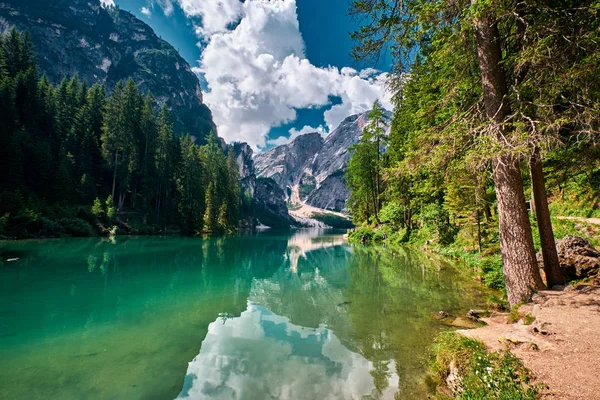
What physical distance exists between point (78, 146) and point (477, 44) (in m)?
66.4

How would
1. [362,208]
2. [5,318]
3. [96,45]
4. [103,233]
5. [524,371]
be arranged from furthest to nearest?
[96,45]
[362,208]
[103,233]
[5,318]
[524,371]

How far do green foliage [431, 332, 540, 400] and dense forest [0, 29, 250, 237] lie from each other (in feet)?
130

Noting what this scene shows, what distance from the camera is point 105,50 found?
15112cm

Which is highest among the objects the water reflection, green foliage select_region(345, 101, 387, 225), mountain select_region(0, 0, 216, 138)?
mountain select_region(0, 0, 216, 138)

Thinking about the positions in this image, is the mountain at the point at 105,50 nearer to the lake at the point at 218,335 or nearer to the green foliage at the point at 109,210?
the green foliage at the point at 109,210

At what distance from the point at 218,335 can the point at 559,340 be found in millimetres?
6945

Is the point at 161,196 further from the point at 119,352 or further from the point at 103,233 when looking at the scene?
the point at 119,352

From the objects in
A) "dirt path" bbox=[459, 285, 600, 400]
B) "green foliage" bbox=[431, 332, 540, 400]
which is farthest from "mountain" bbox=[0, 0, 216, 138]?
"dirt path" bbox=[459, 285, 600, 400]

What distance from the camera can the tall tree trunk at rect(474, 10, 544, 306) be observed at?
21.8 feet

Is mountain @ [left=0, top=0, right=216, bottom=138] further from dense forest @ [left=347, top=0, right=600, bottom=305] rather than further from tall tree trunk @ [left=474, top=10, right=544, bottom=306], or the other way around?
tall tree trunk @ [left=474, top=10, right=544, bottom=306]

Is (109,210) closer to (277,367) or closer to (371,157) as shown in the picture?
(371,157)

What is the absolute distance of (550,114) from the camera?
6.22m

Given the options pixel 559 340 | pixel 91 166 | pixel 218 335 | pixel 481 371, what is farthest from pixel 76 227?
pixel 559 340

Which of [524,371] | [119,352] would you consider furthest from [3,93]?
[524,371]
